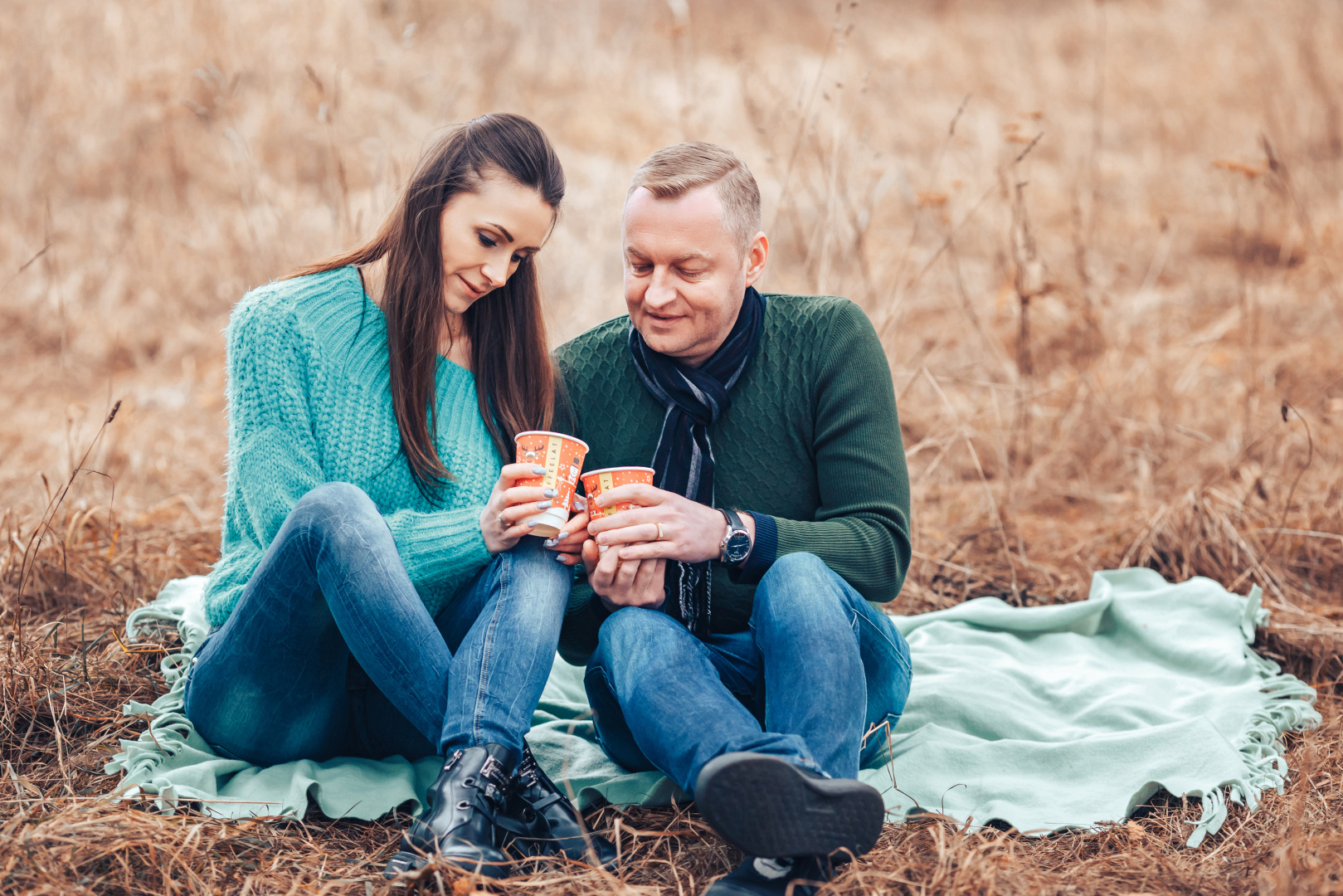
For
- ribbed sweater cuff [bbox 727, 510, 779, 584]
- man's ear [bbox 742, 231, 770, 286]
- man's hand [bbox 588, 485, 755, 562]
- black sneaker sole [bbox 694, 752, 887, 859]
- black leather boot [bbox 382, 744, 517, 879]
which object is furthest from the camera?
man's ear [bbox 742, 231, 770, 286]

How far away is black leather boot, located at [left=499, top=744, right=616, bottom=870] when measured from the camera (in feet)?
6.44

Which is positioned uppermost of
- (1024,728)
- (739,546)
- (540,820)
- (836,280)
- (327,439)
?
(836,280)

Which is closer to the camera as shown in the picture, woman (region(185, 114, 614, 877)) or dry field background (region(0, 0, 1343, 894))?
woman (region(185, 114, 614, 877))

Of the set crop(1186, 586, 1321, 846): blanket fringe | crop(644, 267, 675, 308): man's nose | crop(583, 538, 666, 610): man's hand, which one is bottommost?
crop(1186, 586, 1321, 846): blanket fringe

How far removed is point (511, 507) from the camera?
203 cm

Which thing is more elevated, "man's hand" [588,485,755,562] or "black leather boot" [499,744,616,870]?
"man's hand" [588,485,755,562]

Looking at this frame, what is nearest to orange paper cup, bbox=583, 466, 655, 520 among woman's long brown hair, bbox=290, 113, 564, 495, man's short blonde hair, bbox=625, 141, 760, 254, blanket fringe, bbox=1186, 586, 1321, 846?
woman's long brown hair, bbox=290, 113, 564, 495

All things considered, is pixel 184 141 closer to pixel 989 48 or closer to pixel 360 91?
pixel 360 91

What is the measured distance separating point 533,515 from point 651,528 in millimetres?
227

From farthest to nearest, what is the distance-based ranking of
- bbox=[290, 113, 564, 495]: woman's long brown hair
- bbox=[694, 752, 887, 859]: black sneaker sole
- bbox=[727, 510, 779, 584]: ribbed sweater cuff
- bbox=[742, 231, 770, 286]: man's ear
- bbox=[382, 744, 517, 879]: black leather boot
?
bbox=[742, 231, 770, 286]: man's ear → bbox=[290, 113, 564, 495]: woman's long brown hair → bbox=[727, 510, 779, 584]: ribbed sweater cuff → bbox=[382, 744, 517, 879]: black leather boot → bbox=[694, 752, 887, 859]: black sneaker sole

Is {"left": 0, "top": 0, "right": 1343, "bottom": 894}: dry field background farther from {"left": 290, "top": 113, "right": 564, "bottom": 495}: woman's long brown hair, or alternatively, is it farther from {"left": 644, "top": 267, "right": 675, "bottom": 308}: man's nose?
{"left": 644, "top": 267, "right": 675, "bottom": 308}: man's nose

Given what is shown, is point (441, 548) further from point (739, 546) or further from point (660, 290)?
point (660, 290)

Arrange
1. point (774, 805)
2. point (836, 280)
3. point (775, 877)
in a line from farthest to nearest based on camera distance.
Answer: point (836, 280) → point (775, 877) → point (774, 805)

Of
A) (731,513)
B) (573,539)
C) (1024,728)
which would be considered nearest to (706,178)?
(731,513)
